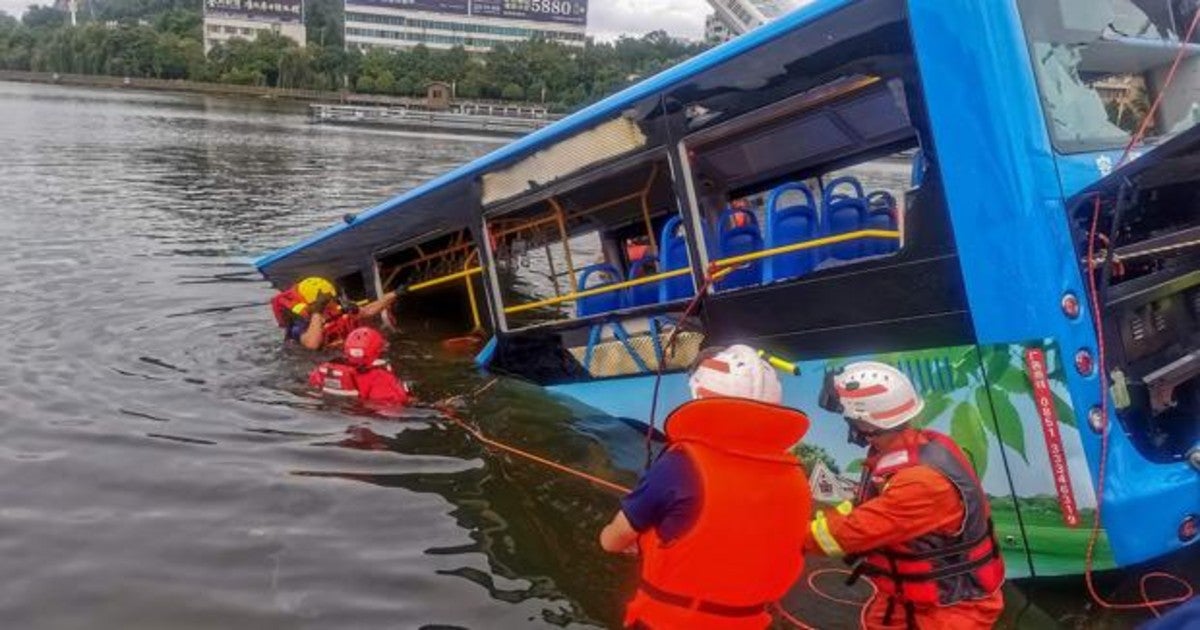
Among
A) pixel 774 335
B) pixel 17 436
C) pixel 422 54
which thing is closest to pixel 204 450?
pixel 17 436

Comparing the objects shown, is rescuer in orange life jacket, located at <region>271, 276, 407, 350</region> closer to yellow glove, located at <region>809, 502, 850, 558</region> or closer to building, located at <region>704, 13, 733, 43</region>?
building, located at <region>704, 13, 733, 43</region>

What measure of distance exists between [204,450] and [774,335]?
4127 mm

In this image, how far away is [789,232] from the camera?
635 cm

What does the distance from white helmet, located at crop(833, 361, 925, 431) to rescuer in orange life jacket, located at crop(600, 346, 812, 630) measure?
1.81ft

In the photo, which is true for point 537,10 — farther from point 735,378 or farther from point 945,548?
point 735,378

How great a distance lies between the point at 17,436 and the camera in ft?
23.7

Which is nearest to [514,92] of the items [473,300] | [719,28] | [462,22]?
[462,22]

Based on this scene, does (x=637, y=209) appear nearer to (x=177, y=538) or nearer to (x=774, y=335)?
(x=774, y=335)

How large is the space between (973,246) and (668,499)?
2124mm

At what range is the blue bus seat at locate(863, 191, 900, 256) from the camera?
6250mm

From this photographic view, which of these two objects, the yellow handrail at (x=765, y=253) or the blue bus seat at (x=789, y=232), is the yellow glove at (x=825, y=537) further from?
the blue bus seat at (x=789, y=232)

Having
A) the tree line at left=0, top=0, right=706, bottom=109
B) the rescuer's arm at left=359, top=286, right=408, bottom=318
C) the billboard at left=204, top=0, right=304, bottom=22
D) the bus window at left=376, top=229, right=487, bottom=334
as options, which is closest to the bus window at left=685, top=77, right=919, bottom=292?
the bus window at left=376, top=229, right=487, bottom=334

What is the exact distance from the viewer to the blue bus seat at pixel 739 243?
6.31 meters

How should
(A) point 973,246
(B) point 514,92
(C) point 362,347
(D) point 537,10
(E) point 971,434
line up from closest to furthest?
(A) point 973,246 < (E) point 971,434 < (C) point 362,347 < (B) point 514,92 < (D) point 537,10
